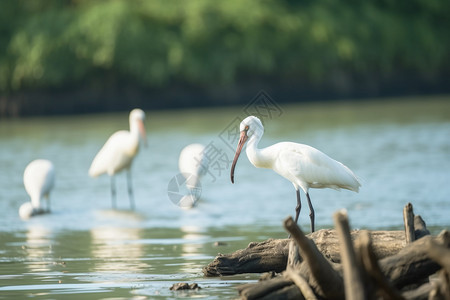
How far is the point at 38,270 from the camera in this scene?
840 cm

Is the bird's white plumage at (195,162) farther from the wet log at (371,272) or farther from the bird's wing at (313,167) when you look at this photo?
the wet log at (371,272)

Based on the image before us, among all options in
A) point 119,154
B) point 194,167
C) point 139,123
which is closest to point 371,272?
point 194,167

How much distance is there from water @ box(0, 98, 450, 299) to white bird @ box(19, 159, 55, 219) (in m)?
0.20

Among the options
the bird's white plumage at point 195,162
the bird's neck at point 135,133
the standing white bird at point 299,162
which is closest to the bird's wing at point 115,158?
the bird's neck at point 135,133

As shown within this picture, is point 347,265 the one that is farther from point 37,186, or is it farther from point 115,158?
point 115,158

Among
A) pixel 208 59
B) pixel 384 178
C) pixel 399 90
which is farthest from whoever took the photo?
pixel 399 90

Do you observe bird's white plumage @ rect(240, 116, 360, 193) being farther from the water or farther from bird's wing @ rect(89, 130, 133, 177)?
bird's wing @ rect(89, 130, 133, 177)

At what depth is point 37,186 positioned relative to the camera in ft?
43.3

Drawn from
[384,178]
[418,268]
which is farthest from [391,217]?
[418,268]

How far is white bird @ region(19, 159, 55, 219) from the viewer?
12.9 meters

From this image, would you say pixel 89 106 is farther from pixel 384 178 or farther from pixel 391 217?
pixel 391 217

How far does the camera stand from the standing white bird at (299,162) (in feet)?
28.6

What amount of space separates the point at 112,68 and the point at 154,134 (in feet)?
44.9

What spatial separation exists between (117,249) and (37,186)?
380 centimetres
